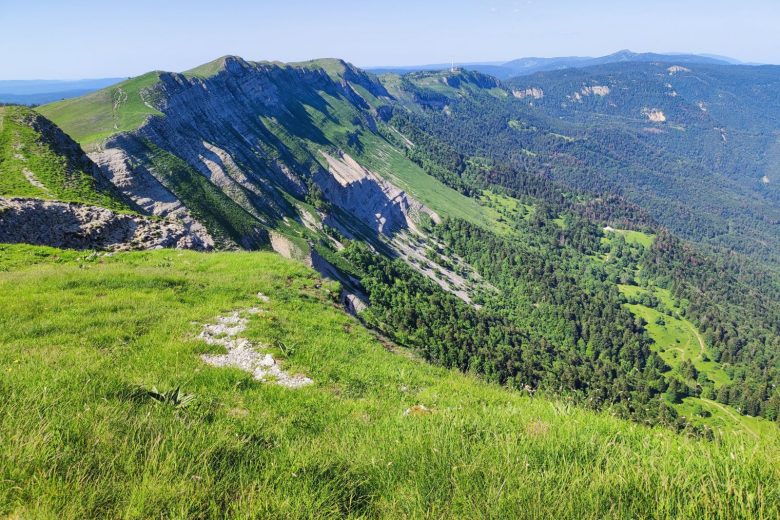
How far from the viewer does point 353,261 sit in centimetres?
10738

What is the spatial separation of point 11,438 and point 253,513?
2.98 m

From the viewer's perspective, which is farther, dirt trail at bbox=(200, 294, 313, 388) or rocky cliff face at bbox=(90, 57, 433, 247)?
rocky cliff face at bbox=(90, 57, 433, 247)

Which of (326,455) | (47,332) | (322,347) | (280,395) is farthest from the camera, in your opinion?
(322,347)

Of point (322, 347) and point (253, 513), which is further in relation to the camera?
point (322, 347)

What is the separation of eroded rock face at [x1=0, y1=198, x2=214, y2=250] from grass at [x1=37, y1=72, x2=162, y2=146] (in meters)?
40.2

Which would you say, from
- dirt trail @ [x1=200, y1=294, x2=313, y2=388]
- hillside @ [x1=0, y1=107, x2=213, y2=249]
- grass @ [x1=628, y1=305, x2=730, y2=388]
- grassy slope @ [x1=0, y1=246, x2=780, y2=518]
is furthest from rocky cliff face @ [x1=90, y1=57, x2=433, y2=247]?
grass @ [x1=628, y1=305, x2=730, y2=388]

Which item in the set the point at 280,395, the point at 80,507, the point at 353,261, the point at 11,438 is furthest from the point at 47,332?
the point at 353,261

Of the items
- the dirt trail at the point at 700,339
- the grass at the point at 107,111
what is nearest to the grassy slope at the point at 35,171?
the grass at the point at 107,111

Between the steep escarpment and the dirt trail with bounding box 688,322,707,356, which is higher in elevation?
the steep escarpment

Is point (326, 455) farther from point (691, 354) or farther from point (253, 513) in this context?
point (691, 354)

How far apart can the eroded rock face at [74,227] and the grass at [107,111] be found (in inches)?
1584

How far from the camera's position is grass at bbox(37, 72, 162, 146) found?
73875 mm

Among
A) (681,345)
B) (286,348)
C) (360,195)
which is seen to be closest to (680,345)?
(681,345)

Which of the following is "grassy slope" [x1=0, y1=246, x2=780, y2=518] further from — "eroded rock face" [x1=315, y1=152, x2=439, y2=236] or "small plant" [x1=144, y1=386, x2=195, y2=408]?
"eroded rock face" [x1=315, y1=152, x2=439, y2=236]
